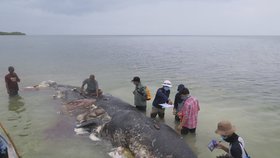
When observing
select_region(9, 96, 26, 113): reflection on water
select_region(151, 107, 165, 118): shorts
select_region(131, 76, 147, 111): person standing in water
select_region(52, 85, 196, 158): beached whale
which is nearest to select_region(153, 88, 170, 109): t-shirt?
select_region(151, 107, 165, 118): shorts

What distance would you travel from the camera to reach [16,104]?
15.1 metres

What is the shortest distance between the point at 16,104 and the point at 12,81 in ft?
4.95

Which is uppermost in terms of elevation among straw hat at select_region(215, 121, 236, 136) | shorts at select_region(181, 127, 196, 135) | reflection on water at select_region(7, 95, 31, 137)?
straw hat at select_region(215, 121, 236, 136)

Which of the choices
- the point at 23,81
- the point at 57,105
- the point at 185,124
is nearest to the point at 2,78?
the point at 23,81

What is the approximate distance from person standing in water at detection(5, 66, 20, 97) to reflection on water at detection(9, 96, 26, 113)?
38cm

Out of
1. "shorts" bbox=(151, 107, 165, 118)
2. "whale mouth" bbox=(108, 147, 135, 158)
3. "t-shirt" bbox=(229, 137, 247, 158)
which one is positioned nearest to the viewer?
"t-shirt" bbox=(229, 137, 247, 158)

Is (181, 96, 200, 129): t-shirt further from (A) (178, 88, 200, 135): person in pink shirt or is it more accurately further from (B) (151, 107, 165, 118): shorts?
(B) (151, 107, 165, 118): shorts

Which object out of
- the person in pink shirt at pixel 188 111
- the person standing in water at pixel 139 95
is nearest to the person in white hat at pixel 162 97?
the person standing in water at pixel 139 95

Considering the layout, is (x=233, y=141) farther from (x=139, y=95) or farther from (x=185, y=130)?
(x=139, y=95)

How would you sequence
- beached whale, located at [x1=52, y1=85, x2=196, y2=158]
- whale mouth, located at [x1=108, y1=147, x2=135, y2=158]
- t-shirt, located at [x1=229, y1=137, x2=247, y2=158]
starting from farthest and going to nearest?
whale mouth, located at [x1=108, y1=147, x2=135, y2=158] < beached whale, located at [x1=52, y1=85, x2=196, y2=158] < t-shirt, located at [x1=229, y1=137, x2=247, y2=158]

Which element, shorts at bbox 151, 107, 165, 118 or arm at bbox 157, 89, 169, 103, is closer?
arm at bbox 157, 89, 169, 103

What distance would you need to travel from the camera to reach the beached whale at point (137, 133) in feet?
25.9

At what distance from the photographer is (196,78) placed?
2481 cm

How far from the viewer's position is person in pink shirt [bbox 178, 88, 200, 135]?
9375 mm
